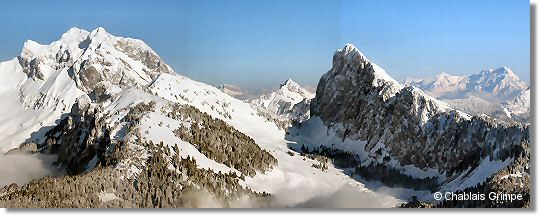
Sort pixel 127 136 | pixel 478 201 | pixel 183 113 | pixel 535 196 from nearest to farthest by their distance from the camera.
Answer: pixel 535 196, pixel 478 201, pixel 127 136, pixel 183 113

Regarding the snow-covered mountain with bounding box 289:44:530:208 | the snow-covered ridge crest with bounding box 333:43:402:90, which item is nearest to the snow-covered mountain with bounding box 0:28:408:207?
the snow-covered mountain with bounding box 289:44:530:208

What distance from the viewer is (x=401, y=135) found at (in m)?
139

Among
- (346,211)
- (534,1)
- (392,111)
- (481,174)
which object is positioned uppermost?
(392,111)

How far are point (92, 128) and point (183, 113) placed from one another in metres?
19.0

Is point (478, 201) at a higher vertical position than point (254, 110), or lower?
lower

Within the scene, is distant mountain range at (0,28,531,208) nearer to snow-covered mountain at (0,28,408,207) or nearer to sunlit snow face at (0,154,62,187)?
snow-covered mountain at (0,28,408,207)

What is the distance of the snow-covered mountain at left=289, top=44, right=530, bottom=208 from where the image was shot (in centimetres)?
9868

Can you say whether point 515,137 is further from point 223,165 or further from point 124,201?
point 124,201

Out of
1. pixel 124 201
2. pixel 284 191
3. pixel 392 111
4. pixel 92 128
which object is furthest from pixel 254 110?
pixel 124 201

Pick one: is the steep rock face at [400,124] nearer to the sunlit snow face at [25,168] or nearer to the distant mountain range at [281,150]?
the distant mountain range at [281,150]

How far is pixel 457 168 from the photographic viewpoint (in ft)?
376

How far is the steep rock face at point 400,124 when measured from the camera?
113 meters

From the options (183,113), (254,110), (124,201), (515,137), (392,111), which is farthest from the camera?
(254,110)

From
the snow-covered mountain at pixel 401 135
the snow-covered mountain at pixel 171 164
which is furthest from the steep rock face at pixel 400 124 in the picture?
the snow-covered mountain at pixel 171 164
